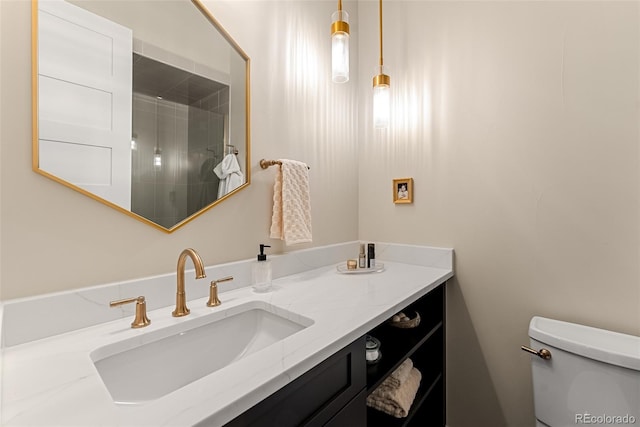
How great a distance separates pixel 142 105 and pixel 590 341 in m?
1.62

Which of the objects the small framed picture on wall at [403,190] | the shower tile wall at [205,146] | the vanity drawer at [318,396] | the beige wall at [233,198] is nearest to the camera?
the vanity drawer at [318,396]

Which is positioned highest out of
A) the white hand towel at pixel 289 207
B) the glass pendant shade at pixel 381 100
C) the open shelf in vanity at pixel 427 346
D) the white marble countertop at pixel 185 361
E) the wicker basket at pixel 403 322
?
the glass pendant shade at pixel 381 100

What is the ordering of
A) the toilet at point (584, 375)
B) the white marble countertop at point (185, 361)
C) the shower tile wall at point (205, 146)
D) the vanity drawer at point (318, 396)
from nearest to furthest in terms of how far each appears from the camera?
the white marble countertop at point (185, 361), the vanity drawer at point (318, 396), the toilet at point (584, 375), the shower tile wall at point (205, 146)

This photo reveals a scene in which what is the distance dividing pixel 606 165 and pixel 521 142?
0.28m

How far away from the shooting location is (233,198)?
45.8 inches

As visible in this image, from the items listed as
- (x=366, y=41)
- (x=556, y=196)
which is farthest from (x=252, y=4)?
(x=556, y=196)

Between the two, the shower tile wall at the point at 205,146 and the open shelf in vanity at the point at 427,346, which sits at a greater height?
the shower tile wall at the point at 205,146

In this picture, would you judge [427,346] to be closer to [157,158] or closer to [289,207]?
[289,207]

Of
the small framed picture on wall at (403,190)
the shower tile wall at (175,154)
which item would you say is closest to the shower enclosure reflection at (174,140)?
the shower tile wall at (175,154)

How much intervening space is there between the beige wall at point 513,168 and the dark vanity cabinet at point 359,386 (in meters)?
0.09

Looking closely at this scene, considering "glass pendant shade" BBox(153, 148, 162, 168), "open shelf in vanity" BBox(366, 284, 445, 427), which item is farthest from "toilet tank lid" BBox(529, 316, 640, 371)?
"glass pendant shade" BBox(153, 148, 162, 168)

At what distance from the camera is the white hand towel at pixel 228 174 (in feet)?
3.67

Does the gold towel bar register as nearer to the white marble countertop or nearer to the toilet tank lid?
the white marble countertop

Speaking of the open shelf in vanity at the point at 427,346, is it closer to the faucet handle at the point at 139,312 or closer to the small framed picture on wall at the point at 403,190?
Answer: the small framed picture on wall at the point at 403,190
